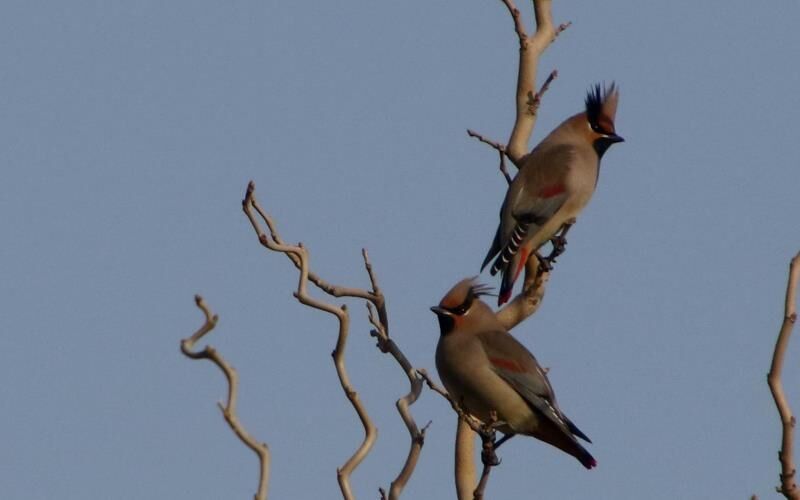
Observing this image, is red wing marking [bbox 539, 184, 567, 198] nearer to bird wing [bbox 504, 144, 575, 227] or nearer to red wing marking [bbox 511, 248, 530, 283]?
bird wing [bbox 504, 144, 575, 227]

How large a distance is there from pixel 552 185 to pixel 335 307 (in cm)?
278

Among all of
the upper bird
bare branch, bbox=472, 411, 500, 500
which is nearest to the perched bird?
the upper bird

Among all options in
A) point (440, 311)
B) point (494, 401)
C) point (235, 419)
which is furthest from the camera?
point (440, 311)

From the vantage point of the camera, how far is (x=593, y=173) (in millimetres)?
7219

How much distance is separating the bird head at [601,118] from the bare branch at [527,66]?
1.74 meters

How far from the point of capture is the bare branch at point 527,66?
213 inches

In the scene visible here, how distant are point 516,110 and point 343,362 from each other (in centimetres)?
174

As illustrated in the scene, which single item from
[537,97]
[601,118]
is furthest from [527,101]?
[601,118]

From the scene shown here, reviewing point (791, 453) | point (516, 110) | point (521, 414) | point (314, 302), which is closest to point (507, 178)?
point (516, 110)

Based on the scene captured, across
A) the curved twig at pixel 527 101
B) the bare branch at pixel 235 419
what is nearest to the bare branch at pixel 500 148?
the curved twig at pixel 527 101

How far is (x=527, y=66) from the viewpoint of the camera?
546 centimetres

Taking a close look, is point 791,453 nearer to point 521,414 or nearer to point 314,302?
point 314,302

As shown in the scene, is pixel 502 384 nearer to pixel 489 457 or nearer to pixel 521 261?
pixel 521 261

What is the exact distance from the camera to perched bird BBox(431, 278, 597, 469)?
584 centimetres
